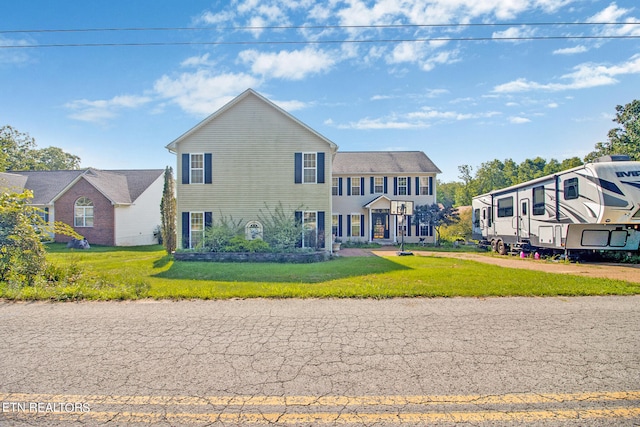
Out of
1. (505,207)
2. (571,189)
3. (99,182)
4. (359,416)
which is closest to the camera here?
(359,416)

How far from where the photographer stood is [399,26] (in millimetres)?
10680

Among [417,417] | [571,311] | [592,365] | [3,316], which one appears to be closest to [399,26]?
[571,311]

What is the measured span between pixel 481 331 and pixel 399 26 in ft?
32.5

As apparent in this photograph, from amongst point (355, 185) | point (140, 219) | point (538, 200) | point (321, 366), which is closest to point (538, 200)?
point (538, 200)

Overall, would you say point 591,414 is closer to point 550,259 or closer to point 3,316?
point 3,316

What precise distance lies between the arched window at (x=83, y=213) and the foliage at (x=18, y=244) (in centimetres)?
1648

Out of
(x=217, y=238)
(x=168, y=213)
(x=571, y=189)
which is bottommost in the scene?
(x=217, y=238)

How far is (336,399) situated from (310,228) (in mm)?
13185

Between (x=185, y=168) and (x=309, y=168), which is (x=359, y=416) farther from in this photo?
(x=185, y=168)

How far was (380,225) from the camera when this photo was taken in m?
24.1

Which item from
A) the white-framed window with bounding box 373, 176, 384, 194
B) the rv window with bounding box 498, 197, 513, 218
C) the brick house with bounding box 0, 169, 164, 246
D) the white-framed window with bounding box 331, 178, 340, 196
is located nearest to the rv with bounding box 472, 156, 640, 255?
the rv window with bounding box 498, 197, 513, 218

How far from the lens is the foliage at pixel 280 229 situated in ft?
47.9

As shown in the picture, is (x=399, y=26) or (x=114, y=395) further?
(x=399, y=26)

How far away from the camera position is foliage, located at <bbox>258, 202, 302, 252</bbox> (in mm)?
14586
